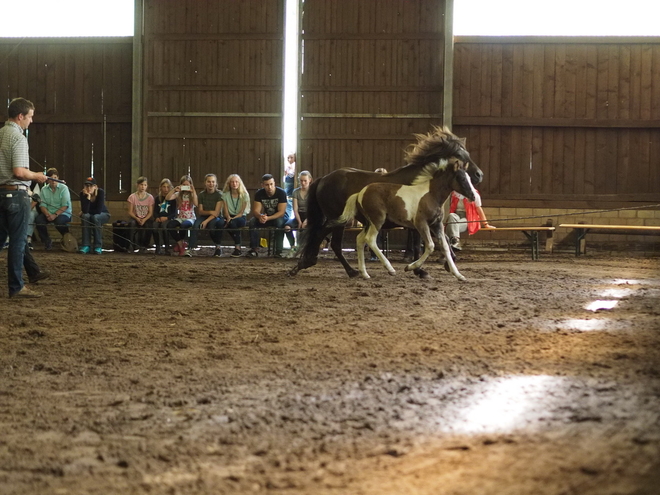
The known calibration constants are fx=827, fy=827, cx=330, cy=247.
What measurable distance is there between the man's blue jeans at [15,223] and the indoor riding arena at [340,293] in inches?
15.9

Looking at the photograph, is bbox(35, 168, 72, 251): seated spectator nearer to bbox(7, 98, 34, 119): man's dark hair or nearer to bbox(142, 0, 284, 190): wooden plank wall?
bbox(142, 0, 284, 190): wooden plank wall

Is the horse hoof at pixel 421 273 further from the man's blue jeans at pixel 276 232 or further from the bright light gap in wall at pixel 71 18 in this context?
the bright light gap in wall at pixel 71 18

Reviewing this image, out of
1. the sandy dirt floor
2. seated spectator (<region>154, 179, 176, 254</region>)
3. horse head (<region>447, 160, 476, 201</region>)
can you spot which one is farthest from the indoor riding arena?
horse head (<region>447, 160, 476, 201</region>)

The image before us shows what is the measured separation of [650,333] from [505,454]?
2.73 m

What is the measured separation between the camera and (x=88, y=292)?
769 centimetres

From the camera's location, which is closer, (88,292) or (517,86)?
(88,292)

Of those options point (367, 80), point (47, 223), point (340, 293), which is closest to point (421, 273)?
point (340, 293)

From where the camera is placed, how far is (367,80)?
15383mm

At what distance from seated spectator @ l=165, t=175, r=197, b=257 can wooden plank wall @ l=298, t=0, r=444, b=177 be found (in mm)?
2861

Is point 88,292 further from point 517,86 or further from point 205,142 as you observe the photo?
point 517,86

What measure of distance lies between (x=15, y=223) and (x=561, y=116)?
10858 millimetres

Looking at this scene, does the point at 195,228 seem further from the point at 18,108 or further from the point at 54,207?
the point at 18,108

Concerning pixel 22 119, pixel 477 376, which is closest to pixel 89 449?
pixel 477 376

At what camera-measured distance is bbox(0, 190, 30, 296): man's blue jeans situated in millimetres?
6820
